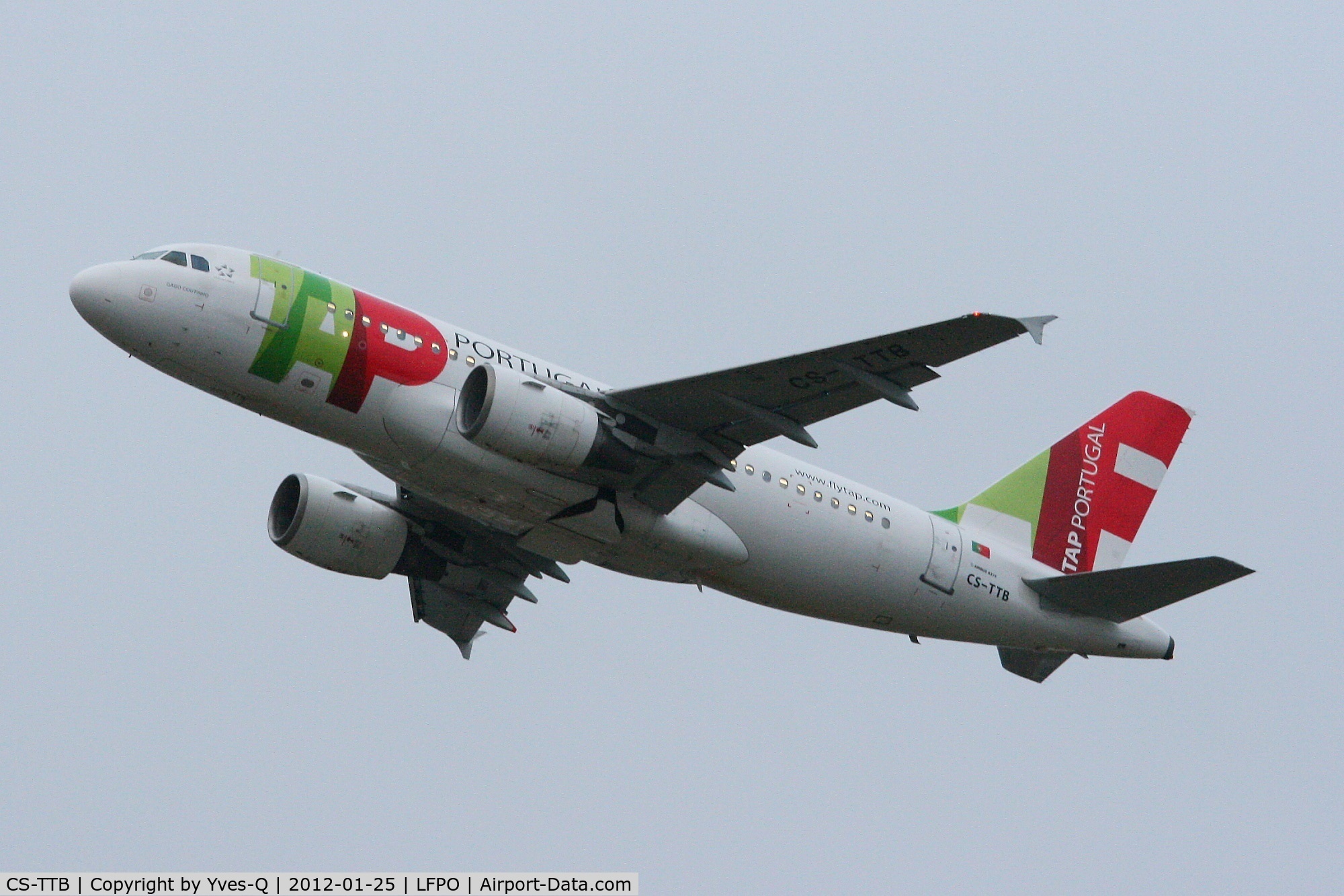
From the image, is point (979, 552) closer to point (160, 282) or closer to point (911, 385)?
point (911, 385)

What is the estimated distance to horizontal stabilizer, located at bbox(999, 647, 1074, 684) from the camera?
3366cm

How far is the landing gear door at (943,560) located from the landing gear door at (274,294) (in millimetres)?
13183

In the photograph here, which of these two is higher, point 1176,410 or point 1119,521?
point 1176,410

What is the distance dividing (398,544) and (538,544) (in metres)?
4.58

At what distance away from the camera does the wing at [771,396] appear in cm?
2459

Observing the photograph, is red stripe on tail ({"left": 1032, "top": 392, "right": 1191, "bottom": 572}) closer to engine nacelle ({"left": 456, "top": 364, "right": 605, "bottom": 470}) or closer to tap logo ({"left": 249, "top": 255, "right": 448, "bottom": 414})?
engine nacelle ({"left": 456, "top": 364, "right": 605, "bottom": 470})

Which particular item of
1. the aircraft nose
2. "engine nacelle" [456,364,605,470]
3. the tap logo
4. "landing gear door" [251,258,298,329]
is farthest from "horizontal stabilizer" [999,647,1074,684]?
the aircraft nose

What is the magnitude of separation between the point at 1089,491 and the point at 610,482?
41.3 feet

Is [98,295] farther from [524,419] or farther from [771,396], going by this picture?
[771,396]

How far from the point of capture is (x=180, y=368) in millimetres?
26547

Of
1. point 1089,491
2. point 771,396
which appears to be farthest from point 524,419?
point 1089,491

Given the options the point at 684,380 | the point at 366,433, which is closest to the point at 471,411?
the point at 366,433

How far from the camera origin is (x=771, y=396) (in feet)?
87.7

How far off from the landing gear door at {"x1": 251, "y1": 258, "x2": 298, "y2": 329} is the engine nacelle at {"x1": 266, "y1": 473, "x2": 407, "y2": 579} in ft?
20.2
